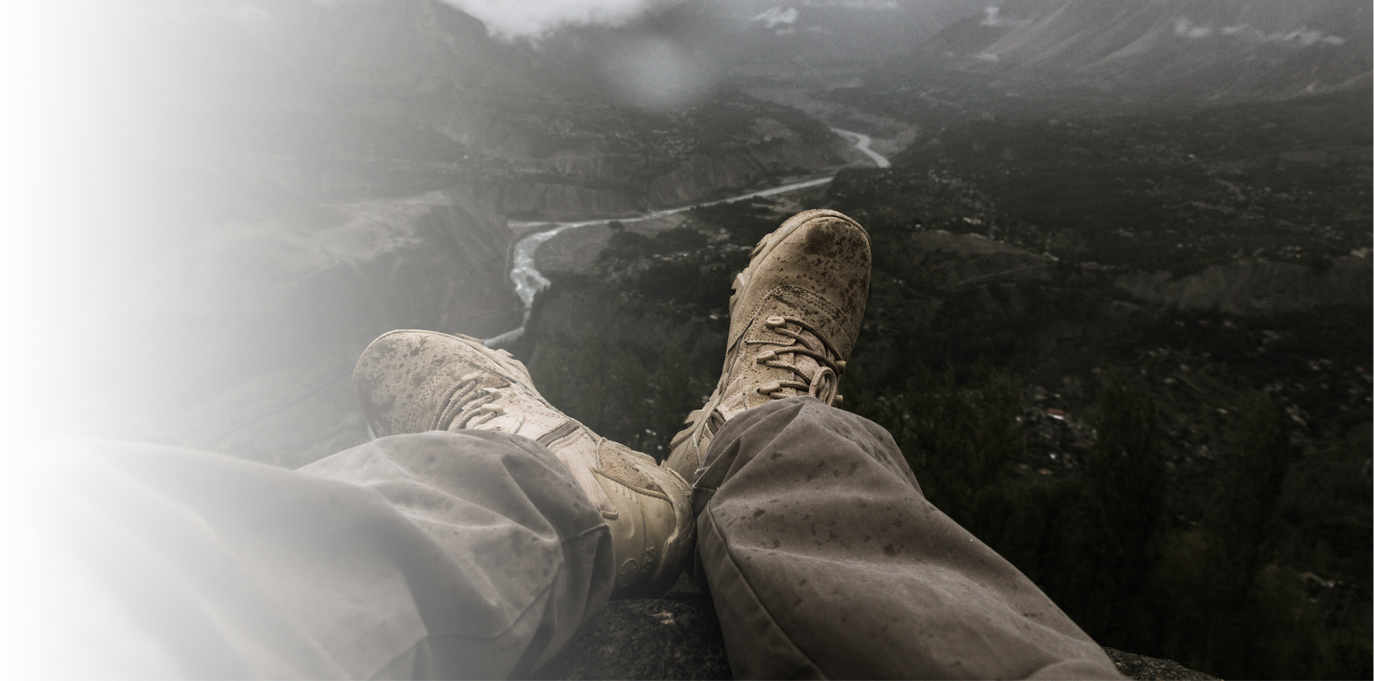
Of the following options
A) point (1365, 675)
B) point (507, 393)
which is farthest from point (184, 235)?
point (1365, 675)

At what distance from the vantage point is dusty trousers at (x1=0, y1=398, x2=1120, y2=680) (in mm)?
507

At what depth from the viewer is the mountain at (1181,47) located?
245 ft

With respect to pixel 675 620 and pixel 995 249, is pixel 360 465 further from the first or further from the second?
pixel 995 249

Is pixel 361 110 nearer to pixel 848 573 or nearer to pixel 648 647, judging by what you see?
pixel 648 647

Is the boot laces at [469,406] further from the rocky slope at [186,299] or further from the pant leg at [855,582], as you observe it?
the rocky slope at [186,299]

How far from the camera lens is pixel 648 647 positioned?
1.40 m

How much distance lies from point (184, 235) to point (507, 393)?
19223 millimetres

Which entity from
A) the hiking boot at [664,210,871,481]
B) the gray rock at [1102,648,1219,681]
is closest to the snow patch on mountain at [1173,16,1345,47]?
the hiking boot at [664,210,871,481]

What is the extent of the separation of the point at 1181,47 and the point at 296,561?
125 metres

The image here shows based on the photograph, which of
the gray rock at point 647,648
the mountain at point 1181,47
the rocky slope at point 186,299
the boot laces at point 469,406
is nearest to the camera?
the gray rock at point 647,648

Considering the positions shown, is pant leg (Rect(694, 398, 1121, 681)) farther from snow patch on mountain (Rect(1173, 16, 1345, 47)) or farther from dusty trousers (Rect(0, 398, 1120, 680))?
snow patch on mountain (Rect(1173, 16, 1345, 47))

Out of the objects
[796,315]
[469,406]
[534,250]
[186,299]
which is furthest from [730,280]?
[469,406]

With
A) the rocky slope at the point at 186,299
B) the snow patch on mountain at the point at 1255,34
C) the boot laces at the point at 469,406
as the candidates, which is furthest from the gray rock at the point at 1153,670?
the snow patch on mountain at the point at 1255,34

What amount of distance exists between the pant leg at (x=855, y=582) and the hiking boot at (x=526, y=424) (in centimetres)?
21
